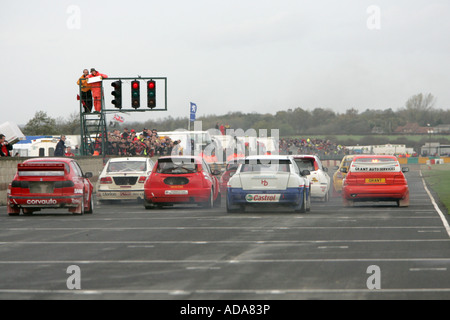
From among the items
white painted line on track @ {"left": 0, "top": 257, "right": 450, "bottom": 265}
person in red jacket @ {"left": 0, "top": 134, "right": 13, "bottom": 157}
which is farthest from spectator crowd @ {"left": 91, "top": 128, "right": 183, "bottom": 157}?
white painted line on track @ {"left": 0, "top": 257, "right": 450, "bottom": 265}

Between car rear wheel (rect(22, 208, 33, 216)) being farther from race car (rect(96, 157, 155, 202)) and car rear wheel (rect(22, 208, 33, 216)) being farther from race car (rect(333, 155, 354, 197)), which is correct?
race car (rect(333, 155, 354, 197))

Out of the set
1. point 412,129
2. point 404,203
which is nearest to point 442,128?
point 412,129

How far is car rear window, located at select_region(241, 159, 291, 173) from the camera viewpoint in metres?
22.4

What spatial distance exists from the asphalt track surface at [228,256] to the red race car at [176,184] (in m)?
2.73

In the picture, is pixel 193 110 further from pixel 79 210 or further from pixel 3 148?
pixel 79 210

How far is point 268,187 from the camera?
21.9m

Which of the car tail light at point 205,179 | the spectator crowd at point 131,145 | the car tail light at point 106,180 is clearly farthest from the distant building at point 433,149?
the car tail light at point 205,179

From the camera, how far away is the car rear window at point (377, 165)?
24969mm

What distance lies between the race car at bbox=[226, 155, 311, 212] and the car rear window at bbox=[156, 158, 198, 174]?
2.79 meters

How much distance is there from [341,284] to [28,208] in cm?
1423

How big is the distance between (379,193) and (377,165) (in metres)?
0.85

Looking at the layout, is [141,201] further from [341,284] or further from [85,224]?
[341,284]

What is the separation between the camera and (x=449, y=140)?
6703 inches
